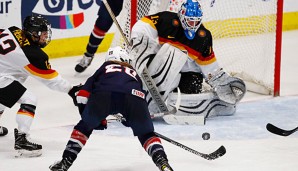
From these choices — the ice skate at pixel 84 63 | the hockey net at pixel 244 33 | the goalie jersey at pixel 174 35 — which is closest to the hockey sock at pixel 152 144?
the goalie jersey at pixel 174 35

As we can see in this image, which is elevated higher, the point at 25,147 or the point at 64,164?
the point at 64,164

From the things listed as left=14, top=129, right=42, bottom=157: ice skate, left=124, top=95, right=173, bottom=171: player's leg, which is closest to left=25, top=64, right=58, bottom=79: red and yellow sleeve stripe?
left=14, top=129, right=42, bottom=157: ice skate

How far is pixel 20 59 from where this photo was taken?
522 cm

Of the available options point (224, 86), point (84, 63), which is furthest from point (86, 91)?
point (84, 63)

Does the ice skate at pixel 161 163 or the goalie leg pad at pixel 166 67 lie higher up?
the ice skate at pixel 161 163

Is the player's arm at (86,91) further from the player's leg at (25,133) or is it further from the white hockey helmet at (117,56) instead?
the player's leg at (25,133)

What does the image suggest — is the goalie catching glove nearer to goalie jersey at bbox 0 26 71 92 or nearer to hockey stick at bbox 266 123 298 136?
hockey stick at bbox 266 123 298 136

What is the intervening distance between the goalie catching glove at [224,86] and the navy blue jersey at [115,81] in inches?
56.1

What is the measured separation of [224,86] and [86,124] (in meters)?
1.64

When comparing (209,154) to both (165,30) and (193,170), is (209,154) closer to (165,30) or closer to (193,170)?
(193,170)

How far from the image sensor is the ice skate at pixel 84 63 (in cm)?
736

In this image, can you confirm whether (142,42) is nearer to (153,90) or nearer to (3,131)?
(153,90)

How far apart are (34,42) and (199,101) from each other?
1.32 meters

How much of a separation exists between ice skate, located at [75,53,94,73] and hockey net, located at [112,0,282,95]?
27.3 inches
